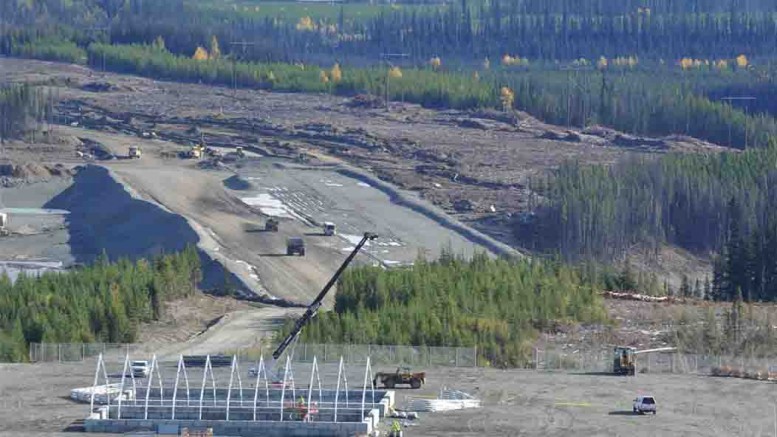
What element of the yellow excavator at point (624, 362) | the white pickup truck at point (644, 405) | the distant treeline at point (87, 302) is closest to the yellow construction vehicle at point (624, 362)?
the yellow excavator at point (624, 362)

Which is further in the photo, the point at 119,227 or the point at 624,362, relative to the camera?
the point at 119,227

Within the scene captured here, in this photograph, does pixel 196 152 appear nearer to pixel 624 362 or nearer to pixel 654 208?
pixel 654 208

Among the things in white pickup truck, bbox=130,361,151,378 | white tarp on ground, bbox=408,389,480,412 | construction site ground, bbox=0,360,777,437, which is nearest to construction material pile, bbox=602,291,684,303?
construction site ground, bbox=0,360,777,437

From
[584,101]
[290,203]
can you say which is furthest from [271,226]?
[584,101]

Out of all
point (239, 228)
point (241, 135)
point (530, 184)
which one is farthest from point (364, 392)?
point (241, 135)

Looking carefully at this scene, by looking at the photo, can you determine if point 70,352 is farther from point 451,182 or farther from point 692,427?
point 451,182

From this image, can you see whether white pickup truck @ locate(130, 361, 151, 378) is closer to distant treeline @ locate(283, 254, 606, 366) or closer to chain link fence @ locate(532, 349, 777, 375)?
distant treeline @ locate(283, 254, 606, 366)
